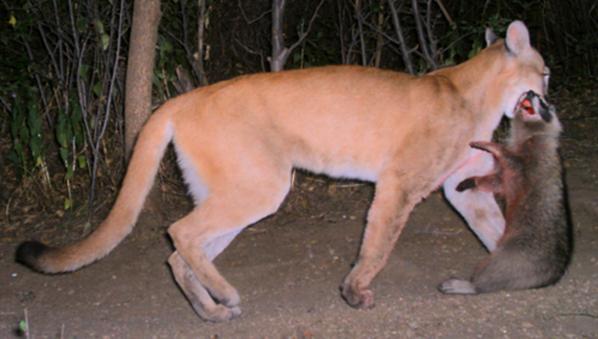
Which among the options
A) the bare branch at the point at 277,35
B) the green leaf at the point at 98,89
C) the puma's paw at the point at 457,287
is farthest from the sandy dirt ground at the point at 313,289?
the bare branch at the point at 277,35

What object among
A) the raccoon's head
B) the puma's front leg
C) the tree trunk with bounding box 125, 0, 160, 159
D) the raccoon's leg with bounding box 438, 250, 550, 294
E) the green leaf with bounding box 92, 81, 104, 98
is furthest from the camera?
the green leaf with bounding box 92, 81, 104, 98

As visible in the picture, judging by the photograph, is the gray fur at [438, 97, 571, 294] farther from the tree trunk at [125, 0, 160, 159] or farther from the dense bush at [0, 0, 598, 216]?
the tree trunk at [125, 0, 160, 159]

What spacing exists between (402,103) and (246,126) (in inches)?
42.9

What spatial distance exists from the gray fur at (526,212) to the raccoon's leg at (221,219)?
51.3 inches

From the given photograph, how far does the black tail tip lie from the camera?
168 inches

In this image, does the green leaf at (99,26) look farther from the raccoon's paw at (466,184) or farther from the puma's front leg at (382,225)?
the raccoon's paw at (466,184)

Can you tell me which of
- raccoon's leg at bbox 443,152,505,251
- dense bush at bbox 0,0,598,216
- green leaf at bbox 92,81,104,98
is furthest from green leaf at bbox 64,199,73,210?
raccoon's leg at bbox 443,152,505,251

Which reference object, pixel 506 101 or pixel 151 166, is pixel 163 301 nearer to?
pixel 151 166

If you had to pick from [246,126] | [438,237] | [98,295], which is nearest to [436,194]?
[438,237]

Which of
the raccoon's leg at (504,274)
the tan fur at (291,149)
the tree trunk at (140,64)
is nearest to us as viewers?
the raccoon's leg at (504,274)

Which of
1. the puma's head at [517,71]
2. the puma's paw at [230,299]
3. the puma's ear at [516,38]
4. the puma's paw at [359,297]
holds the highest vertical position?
the puma's ear at [516,38]

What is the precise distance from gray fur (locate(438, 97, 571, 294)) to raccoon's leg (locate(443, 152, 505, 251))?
3.6 inches

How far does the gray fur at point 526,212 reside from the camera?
4.28m

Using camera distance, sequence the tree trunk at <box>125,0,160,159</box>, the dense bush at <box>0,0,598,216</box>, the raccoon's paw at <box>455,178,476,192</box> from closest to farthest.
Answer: the raccoon's paw at <box>455,178,476,192</box>
the tree trunk at <box>125,0,160,159</box>
the dense bush at <box>0,0,598,216</box>
